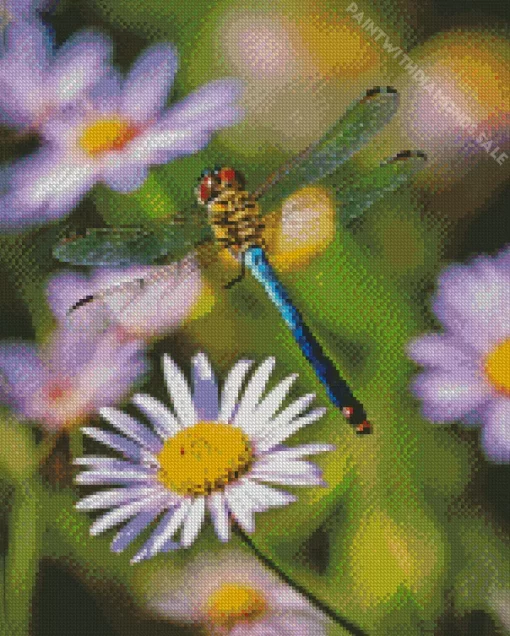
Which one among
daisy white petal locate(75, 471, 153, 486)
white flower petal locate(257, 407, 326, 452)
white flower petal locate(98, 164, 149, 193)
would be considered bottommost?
white flower petal locate(257, 407, 326, 452)

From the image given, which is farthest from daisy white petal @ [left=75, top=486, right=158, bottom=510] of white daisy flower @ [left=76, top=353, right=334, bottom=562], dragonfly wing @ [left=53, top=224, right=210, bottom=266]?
dragonfly wing @ [left=53, top=224, right=210, bottom=266]

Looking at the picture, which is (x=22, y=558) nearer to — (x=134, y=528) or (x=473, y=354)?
(x=134, y=528)

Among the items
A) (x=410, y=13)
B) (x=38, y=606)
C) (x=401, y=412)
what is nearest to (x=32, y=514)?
(x=38, y=606)

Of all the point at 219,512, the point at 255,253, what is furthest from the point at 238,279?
the point at 219,512

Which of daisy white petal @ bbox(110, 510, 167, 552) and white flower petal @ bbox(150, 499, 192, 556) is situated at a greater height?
daisy white petal @ bbox(110, 510, 167, 552)

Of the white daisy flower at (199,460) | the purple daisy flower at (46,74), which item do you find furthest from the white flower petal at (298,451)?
the purple daisy flower at (46,74)

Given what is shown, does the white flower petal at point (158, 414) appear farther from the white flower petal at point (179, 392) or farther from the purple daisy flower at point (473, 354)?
the purple daisy flower at point (473, 354)

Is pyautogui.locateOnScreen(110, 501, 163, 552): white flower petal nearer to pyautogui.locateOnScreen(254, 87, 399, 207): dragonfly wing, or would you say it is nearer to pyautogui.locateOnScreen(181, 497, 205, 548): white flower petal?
pyautogui.locateOnScreen(181, 497, 205, 548): white flower petal
